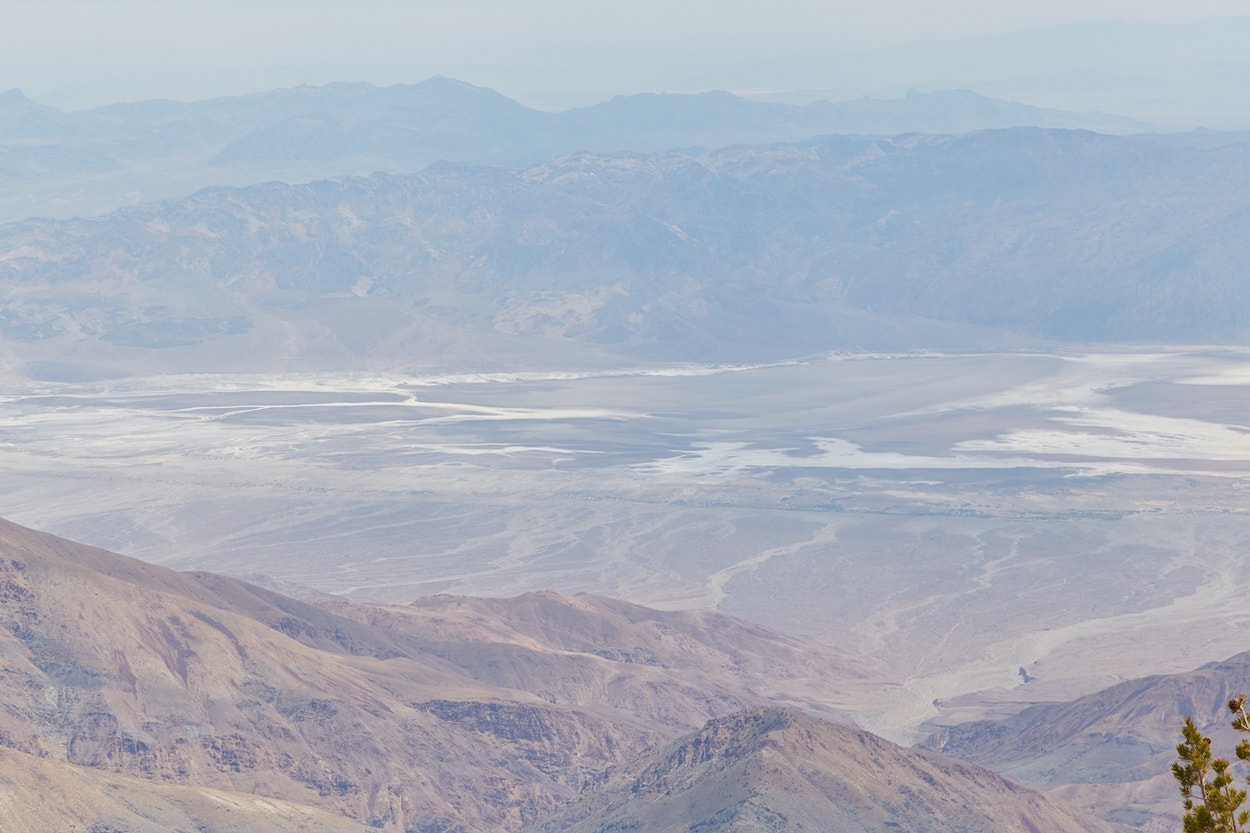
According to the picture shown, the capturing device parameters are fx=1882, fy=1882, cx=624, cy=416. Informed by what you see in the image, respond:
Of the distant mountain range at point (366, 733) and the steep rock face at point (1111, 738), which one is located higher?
the distant mountain range at point (366, 733)

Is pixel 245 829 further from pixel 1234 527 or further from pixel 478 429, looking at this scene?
pixel 478 429

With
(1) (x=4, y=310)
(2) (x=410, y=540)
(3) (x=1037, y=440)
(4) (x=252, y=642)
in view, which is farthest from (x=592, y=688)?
(1) (x=4, y=310)

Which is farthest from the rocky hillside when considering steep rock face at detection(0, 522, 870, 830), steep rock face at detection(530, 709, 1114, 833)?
steep rock face at detection(530, 709, 1114, 833)

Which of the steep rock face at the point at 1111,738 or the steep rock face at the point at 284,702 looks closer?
the steep rock face at the point at 284,702

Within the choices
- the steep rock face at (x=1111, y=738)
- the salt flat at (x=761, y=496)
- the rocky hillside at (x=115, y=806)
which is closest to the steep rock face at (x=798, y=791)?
the steep rock face at (x=1111, y=738)

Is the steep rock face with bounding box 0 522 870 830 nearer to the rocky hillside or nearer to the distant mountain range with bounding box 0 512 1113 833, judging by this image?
the distant mountain range with bounding box 0 512 1113 833

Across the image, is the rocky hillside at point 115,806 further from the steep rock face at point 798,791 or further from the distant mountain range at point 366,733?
the steep rock face at point 798,791
